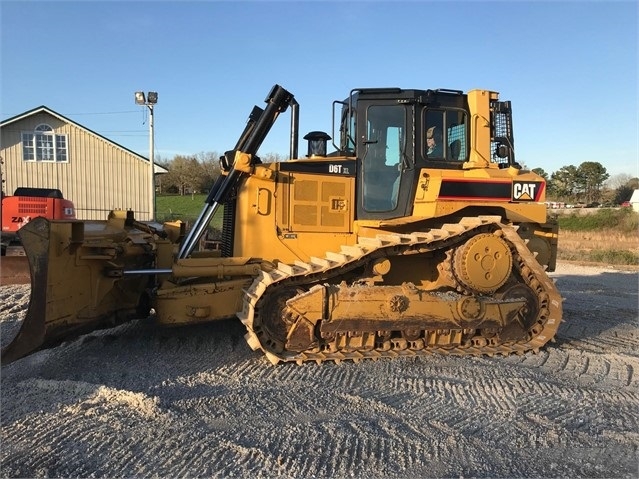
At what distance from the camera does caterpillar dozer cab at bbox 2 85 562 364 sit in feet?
18.0

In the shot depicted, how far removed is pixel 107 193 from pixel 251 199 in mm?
24146

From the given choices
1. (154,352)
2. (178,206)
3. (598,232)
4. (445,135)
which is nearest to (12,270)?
(154,352)

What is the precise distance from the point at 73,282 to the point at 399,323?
3.39m

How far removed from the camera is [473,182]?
6000mm

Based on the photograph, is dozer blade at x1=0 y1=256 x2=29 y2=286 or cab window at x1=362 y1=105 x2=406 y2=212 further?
dozer blade at x1=0 y1=256 x2=29 y2=286

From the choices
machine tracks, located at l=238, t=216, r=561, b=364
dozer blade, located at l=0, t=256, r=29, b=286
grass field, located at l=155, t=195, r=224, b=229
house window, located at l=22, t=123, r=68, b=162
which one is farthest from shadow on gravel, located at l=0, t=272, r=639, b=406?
grass field, located at l=155, t=195, r=224, b=229

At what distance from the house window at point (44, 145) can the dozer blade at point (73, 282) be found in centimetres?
2412

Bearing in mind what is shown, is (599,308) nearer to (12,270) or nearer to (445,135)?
(445,135)

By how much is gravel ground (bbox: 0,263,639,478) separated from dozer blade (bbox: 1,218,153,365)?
429mm

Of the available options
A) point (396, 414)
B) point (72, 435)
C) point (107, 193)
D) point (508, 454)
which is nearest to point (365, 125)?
point (396, 414)

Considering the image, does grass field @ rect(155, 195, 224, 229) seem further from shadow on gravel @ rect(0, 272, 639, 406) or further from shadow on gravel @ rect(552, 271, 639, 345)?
shadow on gravel @ rect(0, 272, 639, 406)

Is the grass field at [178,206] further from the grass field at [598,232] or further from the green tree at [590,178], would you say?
the green tree at [590,178]

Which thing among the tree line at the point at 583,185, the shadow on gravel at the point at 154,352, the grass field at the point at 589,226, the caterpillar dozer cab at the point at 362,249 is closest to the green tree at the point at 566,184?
the tree line at the point at 583,185

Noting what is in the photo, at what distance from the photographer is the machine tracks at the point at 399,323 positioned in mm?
5445
